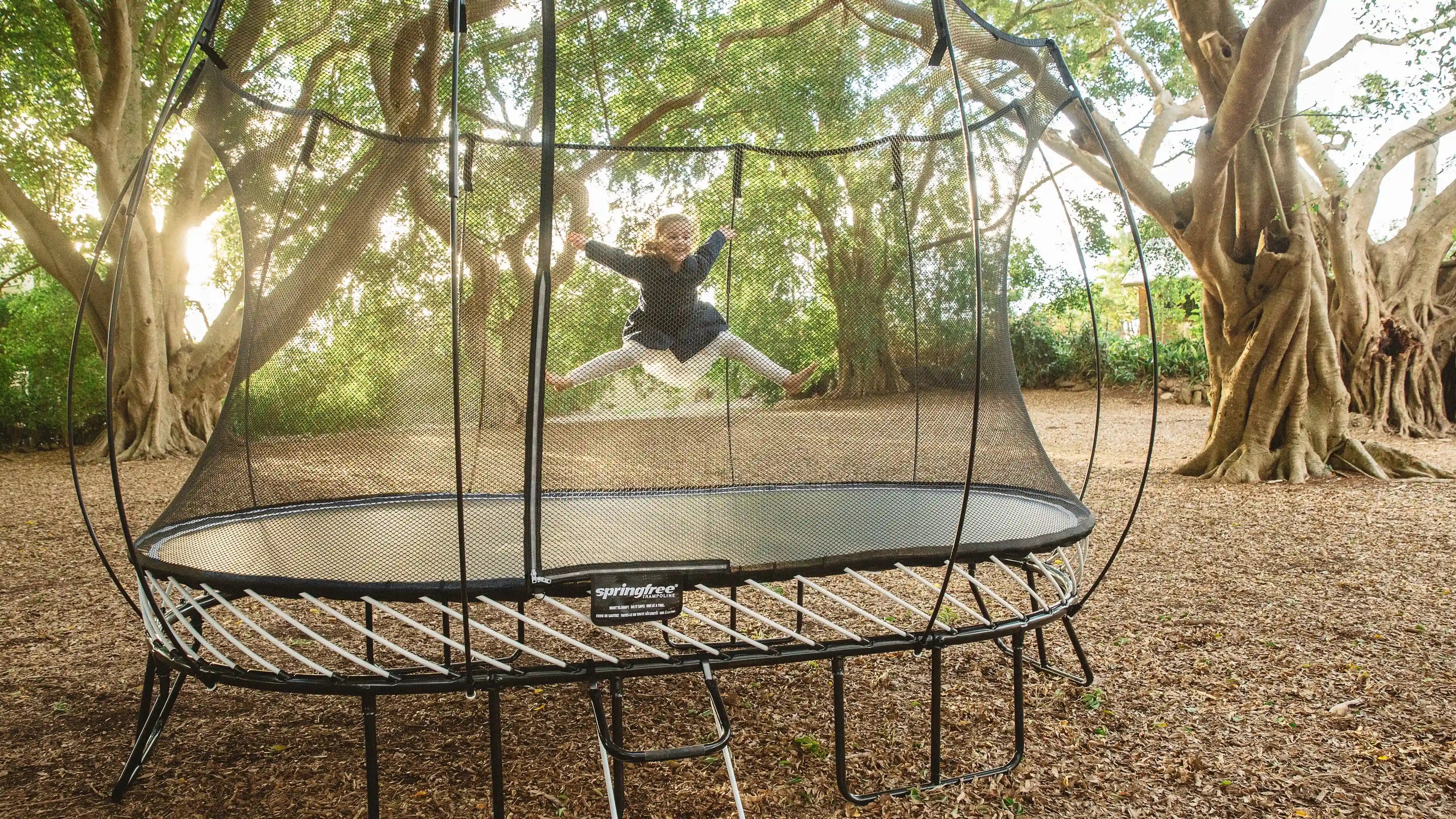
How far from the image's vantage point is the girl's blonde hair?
2135mm

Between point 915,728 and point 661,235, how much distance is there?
1.34m

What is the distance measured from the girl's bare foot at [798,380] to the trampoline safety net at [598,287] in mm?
41

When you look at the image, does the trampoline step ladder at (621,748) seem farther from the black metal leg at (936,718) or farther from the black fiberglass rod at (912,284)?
the black fiberglass rod at (912,284)

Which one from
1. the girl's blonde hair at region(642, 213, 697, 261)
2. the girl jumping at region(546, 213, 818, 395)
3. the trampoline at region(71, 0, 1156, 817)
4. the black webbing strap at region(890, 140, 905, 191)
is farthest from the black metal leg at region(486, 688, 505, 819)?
the black webbing strap at region(890, 140, 905, 191)

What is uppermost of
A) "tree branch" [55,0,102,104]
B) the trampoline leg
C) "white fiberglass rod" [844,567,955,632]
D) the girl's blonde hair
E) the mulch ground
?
"tree branch" [55,0,102,104]

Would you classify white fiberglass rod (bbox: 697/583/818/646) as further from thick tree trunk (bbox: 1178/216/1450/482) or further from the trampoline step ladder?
thick tree trunk (bbox: 1178/216/1450/482)

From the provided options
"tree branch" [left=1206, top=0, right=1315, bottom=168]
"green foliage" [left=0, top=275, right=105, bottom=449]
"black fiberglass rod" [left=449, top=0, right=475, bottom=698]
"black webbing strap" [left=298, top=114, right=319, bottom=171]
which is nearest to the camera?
"black fiberglass rod" [left=449, top=0, right=475, bottom=698]

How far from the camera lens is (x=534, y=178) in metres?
1.88

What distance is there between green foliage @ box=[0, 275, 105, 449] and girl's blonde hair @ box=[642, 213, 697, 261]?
7643mm

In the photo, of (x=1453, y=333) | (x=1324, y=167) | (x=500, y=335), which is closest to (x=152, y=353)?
(x=500, y=335)

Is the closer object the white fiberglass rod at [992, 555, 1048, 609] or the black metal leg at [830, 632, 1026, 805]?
the black metal leg at [830, 632, 1026, 805]

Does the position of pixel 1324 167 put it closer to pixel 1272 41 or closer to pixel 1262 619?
pixel 1272 41

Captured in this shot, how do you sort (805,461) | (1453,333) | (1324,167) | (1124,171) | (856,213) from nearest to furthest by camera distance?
(856,213), (805,461), (1124,171), (1324,167), (1453,333)

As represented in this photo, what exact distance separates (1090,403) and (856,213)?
26.1 feet
